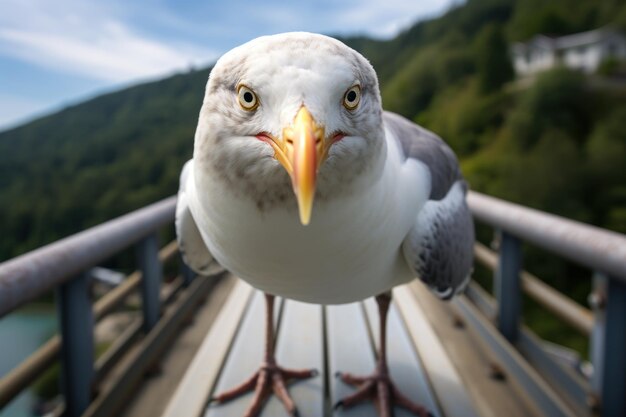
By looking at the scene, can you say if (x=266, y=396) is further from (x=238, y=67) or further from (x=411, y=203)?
(x=238, y=67)

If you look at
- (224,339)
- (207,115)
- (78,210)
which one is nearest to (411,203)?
(207,115)

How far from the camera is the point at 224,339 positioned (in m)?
2.24

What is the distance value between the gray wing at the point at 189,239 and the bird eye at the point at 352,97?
67 cm

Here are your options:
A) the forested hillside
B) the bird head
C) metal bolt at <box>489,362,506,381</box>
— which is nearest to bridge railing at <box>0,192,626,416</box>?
metal bolt at <box>489,362,506,381</box>

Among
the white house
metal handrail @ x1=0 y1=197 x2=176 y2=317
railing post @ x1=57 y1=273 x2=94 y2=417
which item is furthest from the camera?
the white house

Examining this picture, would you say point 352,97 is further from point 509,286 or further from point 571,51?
point 571,51

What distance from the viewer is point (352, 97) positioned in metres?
1.00

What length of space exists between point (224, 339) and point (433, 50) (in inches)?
2331

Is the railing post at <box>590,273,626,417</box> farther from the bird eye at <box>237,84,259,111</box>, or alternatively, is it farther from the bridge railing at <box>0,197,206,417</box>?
the bridge railing at <box>0,197,206,417</box>

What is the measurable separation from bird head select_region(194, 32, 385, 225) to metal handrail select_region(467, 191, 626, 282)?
0.88 m

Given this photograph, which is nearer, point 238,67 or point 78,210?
point 238,67

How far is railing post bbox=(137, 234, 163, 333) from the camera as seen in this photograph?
270 centimetres

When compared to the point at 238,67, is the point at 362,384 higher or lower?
lower

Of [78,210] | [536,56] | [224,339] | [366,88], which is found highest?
[536,56]
